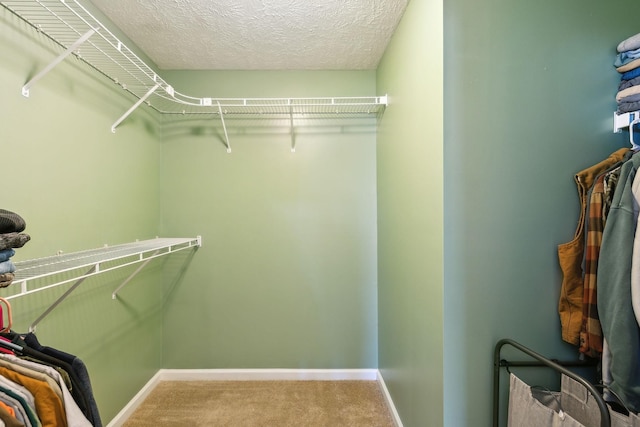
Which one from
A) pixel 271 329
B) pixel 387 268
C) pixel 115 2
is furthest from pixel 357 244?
pixel 115 2

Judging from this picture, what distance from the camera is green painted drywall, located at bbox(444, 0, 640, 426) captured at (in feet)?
4.01

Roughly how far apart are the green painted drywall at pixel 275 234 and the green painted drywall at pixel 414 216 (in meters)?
0.26

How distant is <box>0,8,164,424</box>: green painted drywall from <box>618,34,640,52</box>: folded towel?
7.91 feet

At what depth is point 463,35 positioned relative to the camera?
3.95 feet

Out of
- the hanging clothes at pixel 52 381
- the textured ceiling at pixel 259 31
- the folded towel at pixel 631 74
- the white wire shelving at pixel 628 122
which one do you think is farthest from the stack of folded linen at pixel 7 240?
the folded towel at pixel 631 74

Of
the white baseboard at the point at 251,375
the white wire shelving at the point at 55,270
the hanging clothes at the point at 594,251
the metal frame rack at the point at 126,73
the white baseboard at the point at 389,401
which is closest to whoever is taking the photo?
the white wire shelving at the point at 55,270

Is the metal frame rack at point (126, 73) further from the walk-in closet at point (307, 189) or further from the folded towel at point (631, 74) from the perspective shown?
the folded towel at point (631, 74)

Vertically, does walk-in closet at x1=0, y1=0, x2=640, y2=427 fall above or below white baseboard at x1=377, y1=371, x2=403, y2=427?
above

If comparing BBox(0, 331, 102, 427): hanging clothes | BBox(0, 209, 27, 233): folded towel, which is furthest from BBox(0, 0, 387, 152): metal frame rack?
BBox(0, 331, 102, 427): hanging clothes

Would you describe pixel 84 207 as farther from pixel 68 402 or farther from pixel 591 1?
pixel 591 1

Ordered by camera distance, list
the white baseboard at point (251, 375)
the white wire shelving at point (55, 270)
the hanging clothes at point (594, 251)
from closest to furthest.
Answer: the white wire shelving at point (55, 270) < the hanging clothes at point (594, 251) < the white baseboard at point (251, 375)

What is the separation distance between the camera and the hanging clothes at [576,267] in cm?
116

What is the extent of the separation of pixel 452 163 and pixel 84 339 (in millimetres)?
2016

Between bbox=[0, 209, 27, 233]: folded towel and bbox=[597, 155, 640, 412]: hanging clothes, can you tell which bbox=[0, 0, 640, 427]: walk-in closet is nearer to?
bbox=[0, 209, 27, 233]: folded towel
